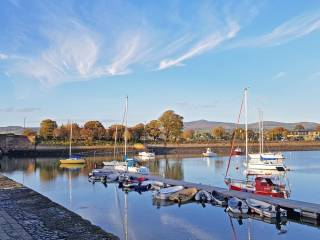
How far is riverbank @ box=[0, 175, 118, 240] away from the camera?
15.4m

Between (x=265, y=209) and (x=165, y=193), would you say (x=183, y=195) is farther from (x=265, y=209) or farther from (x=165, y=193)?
(x=265, y=209)

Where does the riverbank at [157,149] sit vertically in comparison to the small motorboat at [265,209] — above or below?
above

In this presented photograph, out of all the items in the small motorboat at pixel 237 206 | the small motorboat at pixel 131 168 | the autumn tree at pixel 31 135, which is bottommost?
the small motorboat at pixel 237 206

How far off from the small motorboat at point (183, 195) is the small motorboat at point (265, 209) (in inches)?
216

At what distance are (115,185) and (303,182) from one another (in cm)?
1875

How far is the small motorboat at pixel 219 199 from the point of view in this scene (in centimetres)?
2685

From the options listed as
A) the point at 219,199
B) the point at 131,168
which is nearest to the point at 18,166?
the point at 131,168

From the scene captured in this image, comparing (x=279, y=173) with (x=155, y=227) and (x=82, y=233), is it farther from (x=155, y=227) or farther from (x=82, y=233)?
(x=82, y=233)

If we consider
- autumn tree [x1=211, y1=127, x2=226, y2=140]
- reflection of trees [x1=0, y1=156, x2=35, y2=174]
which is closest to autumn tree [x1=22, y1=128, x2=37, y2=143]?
reflection of trees [x1=0, y1=156, x2=35, y2=174]

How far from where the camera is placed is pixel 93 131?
136 meters

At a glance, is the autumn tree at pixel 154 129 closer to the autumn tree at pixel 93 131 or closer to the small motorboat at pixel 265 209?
the autumn tree at pixel 93 131

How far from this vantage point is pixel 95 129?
137750mm

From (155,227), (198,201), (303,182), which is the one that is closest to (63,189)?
(198,201)

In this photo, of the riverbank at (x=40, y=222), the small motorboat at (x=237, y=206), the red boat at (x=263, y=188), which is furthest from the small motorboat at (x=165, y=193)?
the riverbank at (x=40, y=222)
